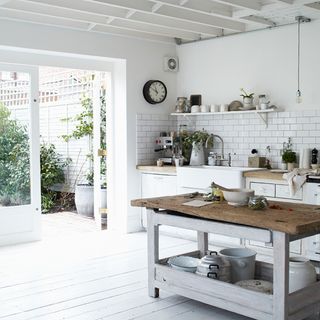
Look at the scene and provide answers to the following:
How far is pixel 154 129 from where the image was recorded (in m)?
7.47

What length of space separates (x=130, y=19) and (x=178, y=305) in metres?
3.51

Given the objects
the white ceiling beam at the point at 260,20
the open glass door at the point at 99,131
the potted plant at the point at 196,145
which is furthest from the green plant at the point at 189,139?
the white ceiling beam at the point at 260,20

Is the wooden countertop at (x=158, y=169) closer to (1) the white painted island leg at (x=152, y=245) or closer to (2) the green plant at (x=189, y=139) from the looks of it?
(2) the green plant at (x=189, y=139)

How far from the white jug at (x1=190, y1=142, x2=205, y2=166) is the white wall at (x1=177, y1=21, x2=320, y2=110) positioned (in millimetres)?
700

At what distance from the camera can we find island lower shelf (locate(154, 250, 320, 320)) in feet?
11.6

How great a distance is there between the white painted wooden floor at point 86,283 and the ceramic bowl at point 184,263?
33 centimetres

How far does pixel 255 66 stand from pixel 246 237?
3661mm

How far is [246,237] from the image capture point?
3.58 m

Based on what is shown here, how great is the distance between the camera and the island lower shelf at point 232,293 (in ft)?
11.6

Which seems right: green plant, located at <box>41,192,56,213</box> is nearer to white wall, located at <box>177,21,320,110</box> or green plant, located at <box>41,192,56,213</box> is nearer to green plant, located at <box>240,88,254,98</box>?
white wall, located at <box>177,21,320,110</box>

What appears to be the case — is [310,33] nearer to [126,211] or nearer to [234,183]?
[234,183]

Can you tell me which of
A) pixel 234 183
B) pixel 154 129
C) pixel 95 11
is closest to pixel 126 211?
pixel 154 129

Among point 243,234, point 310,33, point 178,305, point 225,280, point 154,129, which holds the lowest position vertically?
point 178,305

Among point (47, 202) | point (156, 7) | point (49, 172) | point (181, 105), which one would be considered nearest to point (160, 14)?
point (156, 7)
